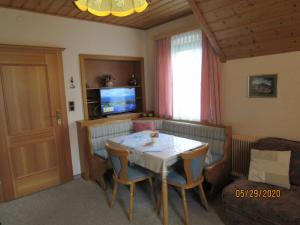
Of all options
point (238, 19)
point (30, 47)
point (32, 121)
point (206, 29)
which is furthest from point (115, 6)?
point (32, 121)

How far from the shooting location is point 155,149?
2443 millimetres

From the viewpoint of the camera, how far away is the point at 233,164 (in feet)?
10.2

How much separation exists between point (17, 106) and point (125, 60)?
2033 millimetres


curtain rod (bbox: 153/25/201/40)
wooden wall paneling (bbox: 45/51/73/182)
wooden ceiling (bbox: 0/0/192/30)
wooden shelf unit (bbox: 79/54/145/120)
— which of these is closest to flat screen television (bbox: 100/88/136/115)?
wooden shelf unit (bbox: 79/54/145/120)

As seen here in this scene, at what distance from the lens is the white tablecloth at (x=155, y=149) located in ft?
7.33

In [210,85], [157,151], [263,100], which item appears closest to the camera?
[157,151]

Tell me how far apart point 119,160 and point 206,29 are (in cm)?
201

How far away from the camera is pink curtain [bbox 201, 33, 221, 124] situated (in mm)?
3209

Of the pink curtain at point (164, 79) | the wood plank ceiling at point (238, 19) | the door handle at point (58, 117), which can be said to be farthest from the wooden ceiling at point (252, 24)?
the door handle at point (58, 117)

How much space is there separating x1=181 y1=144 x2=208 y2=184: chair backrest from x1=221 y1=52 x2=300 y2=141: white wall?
110 centimetres

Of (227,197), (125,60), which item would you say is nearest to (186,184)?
(227,197)

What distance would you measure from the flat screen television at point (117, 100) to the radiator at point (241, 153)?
2.06 metres

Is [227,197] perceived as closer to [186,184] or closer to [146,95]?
[186,184]

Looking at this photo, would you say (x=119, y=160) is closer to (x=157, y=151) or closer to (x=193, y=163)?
(x=157, y=151)
